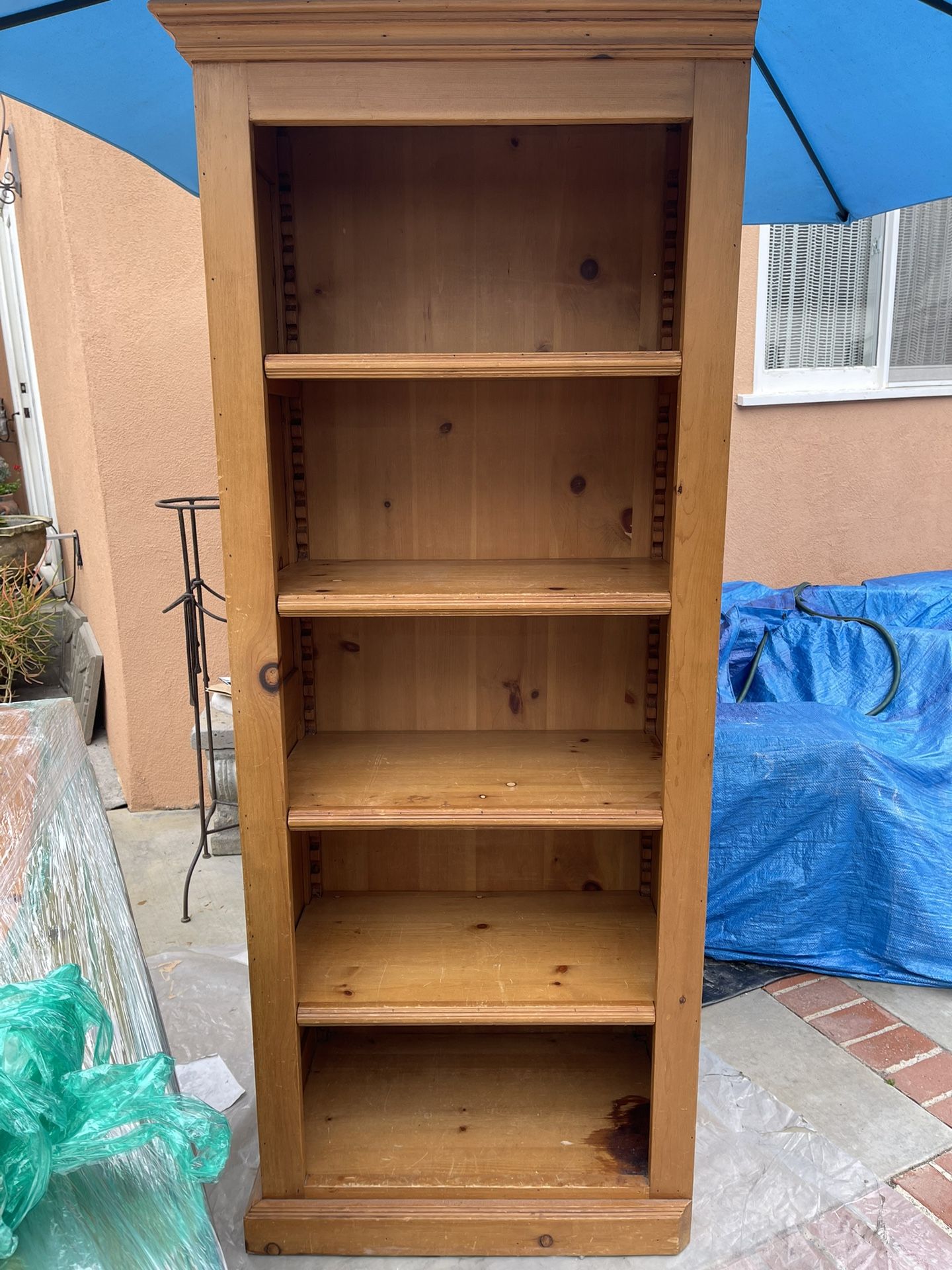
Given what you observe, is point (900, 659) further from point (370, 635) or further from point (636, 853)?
point (370, 635)

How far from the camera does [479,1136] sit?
177 cm

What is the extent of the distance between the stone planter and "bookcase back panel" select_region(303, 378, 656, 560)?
9.83 feet

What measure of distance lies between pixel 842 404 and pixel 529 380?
2.45 meters

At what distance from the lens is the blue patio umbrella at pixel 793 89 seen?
1.50 metres

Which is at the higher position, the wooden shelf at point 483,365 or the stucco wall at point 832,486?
the wooden shelf at point 483,365

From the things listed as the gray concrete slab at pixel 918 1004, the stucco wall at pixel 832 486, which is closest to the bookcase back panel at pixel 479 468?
the gray concrete slab at pixel 918 1004

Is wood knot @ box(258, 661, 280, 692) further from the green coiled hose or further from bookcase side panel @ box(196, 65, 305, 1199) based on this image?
the green coiled hose

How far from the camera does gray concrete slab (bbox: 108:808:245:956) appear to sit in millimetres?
2674

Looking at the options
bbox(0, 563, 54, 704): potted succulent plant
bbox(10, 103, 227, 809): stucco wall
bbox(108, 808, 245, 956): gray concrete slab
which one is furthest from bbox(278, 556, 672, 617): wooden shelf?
bbox(0, 563, 54, 704): potted succulent plant

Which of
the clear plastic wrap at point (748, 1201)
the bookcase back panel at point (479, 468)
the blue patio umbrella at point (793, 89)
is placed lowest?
the clear plastic wrap at point (748, 1201)

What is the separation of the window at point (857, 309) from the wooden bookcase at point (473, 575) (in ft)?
6.89

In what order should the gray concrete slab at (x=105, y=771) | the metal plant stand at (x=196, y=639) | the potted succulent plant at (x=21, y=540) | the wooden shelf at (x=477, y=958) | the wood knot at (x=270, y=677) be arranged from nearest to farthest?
the wood knot at (x=270, y=677), the wooden shelf at (x=477, y=958), the metal plant stand at (x=196, y=639), the gray concrete slab at (x=105, y=771), the potted succulent plant at (x=21, y=540)

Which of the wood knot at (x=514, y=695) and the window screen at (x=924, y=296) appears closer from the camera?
the wood knot at (x=514, y=695)

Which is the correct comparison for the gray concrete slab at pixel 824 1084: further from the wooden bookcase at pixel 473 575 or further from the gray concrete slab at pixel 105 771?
the gray concrete slab at pixel 105 771
